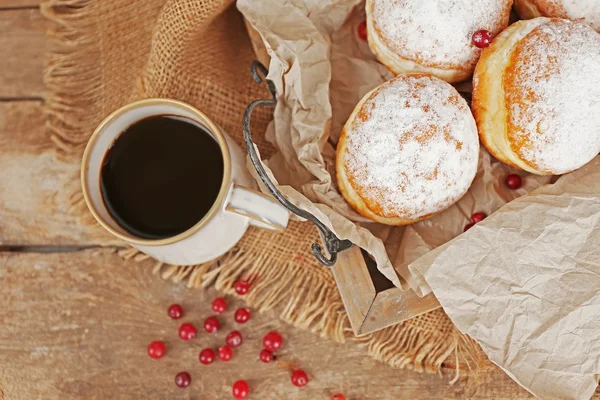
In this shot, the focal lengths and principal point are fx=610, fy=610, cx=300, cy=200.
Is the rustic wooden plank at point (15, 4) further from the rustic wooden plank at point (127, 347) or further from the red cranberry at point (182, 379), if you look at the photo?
the red cranberry at point (182, 379)

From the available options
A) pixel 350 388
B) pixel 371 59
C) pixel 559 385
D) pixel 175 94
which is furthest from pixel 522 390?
pixel 175 94

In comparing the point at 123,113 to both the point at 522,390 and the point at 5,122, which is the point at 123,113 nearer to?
the point at 5,122

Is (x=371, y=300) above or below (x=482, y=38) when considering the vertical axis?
below

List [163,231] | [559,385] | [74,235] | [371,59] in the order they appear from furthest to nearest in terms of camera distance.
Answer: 1. [74,235]
2. [371,59]
3. [163,231]
4. [559,385]

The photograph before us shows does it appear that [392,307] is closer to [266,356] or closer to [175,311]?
[266,356]

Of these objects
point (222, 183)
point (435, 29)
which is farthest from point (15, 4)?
point (435, 29)

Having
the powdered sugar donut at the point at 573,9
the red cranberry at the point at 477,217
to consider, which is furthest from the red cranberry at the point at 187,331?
the powdered sugar donut at the point at 573,9

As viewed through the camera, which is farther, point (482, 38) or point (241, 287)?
point (241, 287)
